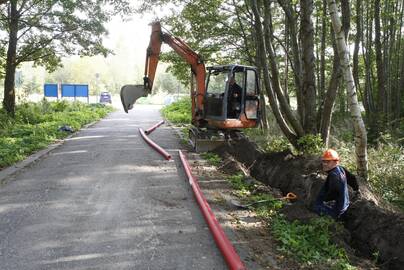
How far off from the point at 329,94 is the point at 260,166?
7.90 ft

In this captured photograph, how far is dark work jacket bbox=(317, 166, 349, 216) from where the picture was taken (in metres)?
5.72

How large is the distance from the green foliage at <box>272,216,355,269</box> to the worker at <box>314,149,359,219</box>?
243 mm

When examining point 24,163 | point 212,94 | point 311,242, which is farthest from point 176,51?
point 311,242

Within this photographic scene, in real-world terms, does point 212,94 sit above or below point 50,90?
below

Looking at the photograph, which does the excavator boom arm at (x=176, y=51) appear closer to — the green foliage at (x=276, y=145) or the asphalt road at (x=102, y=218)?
the green foliage at (x=276, y=145)

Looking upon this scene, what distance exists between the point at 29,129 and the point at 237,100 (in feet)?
25.3

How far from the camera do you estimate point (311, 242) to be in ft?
17.6

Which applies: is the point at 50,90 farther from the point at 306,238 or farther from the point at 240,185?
the point at 306,238

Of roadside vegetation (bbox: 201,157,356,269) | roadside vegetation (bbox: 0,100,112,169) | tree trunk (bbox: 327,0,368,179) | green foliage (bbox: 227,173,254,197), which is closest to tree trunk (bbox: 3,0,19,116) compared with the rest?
roadside vegetation (bbox: 0,100,112,169)

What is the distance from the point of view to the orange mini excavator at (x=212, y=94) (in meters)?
12.4

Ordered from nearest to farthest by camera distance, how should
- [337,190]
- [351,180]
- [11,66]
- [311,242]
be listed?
[311,242], [337,190], [351,180], [11,66]

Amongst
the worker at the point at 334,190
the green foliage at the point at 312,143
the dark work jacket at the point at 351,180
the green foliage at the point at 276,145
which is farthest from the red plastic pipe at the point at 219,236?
the green foliage at the point at 276,145

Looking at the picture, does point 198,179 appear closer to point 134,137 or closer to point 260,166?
point 260,166

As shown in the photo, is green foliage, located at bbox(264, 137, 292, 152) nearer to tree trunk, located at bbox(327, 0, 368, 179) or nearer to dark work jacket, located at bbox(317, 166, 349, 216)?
tree trunk, located at bbox(327, 0, 368, 179)
